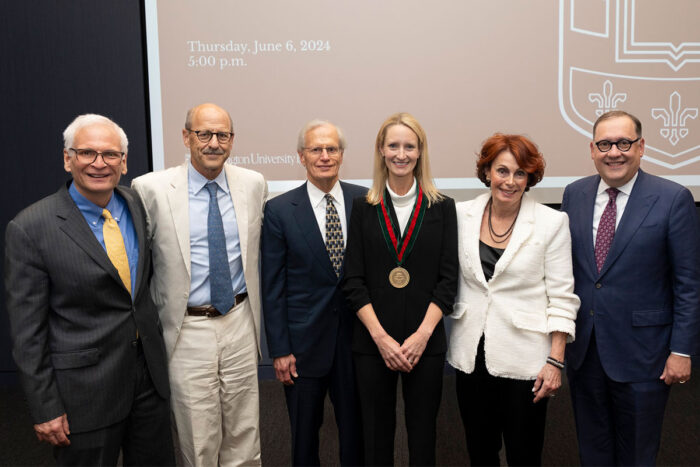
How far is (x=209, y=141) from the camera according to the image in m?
2.25

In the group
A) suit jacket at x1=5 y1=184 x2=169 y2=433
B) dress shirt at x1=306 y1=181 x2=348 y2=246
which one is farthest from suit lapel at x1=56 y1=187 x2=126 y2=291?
dress shirt at x1=306 y1=181 x2=348 y2=246

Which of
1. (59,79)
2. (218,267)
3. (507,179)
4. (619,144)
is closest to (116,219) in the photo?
(218,267)

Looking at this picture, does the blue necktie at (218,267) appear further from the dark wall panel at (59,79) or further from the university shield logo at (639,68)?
the university shield logo at (639,68)

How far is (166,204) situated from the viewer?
2225 millimetres

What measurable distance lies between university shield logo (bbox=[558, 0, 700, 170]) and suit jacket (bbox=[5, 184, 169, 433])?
10.5 feet

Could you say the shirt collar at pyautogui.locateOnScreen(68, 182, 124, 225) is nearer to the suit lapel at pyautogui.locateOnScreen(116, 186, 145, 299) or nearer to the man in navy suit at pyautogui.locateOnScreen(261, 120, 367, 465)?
the suit lapel at pyautogui.locateOnScreen(116, 186, 145, 299)

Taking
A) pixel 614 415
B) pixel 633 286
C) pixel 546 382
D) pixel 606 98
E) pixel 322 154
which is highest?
pixel 606 98

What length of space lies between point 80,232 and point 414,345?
1.27 m

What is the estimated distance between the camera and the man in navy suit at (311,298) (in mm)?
2234

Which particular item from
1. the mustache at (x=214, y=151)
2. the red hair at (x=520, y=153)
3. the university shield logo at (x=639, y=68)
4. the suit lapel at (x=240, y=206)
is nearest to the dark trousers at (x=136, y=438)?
the suit lapel at (x=240, y=206)

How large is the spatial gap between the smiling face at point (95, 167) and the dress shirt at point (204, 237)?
411 mm

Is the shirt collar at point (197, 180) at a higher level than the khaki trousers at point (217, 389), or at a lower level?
higher

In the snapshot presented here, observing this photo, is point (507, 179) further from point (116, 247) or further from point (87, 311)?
point (87, 311)

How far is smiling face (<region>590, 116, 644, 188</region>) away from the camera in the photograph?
6.93ft
